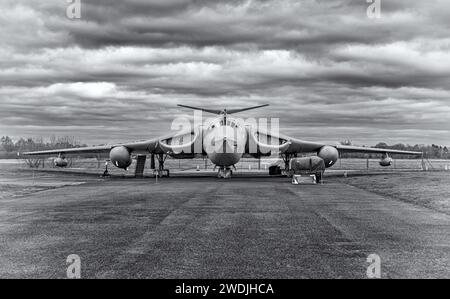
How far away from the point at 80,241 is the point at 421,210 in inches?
374

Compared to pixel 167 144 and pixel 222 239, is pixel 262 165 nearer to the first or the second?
pixel 167 144

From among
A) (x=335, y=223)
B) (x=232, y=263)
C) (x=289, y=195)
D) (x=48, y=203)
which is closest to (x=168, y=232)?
(x=232, y=263)

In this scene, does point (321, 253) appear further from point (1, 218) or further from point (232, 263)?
point (1, 218)

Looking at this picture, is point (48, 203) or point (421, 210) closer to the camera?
point (421, 210)

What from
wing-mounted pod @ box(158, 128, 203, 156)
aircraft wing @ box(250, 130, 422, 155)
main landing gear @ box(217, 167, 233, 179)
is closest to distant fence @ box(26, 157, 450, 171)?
aircraft wing @ box(250, 130, 422, 155)

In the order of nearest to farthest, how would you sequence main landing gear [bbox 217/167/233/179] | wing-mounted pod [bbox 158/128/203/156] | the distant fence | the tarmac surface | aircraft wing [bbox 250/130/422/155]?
1. the tarmac surface
2. main landing gear [bbox 217/167/233/179]
3. wing-mounted pod [bbox 158/128/203/156]
4. aircraft wing [bbox 250/130/422/155]
5. the distant fence

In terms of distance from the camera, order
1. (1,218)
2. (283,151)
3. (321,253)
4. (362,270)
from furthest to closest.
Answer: (283,151), (1,218), (321,253), (362,270)

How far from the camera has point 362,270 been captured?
6.14 metres

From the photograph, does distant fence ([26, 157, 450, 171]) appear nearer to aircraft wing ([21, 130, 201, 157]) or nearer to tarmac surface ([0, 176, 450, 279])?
aircraft wing ([21, 130, 201, 157])

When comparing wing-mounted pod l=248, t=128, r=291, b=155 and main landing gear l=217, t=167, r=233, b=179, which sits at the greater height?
wing-mounted pod l=248, t=128, r=291, b=155

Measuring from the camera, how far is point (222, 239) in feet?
27.6

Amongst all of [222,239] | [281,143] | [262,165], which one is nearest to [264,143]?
[281,143]

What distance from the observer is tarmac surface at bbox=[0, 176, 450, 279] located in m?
6.20

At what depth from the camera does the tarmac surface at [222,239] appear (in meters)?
6.20
